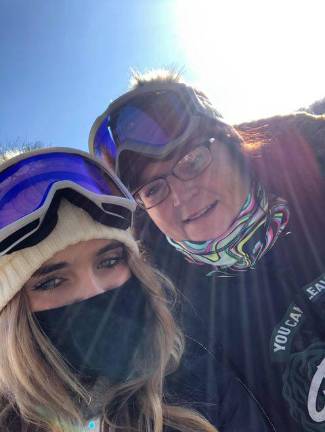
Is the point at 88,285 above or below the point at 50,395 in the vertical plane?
above

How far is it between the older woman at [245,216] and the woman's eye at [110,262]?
0.33 meters

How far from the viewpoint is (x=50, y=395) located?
1623 mm

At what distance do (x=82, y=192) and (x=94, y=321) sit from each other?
66 cm

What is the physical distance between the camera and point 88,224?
184cm

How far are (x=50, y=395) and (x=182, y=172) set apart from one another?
4.25ft

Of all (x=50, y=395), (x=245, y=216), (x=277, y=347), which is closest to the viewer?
(x=50, y=395)

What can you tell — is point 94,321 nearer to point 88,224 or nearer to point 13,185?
point 88,224

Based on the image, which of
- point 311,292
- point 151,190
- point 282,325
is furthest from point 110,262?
point 311,292

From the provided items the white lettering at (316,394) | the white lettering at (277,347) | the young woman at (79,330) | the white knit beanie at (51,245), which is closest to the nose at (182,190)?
the young woman at (79,330)

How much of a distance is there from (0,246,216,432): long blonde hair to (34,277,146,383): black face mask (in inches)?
2.0

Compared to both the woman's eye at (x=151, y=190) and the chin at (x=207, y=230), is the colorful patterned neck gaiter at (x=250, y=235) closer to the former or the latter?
the chin at (x=207, y=230)

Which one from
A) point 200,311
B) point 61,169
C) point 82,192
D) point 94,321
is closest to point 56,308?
point 94,321

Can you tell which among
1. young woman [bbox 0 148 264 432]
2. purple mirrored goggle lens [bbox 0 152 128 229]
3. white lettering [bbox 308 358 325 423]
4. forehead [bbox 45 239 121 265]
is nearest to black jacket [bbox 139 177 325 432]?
white lettering [bbox 308 358 325 423]

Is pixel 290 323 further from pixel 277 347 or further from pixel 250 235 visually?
pixel 250 235
